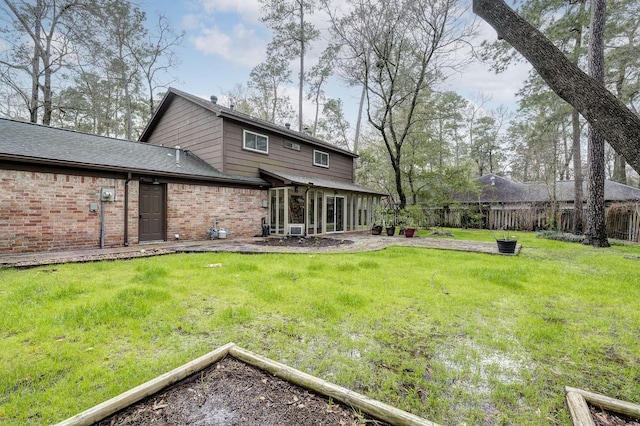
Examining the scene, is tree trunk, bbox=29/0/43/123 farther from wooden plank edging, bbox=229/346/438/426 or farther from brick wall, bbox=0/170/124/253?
wooden plank edging, bbox=229/346/438/426

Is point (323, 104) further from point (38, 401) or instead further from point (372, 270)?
point (38, 401)

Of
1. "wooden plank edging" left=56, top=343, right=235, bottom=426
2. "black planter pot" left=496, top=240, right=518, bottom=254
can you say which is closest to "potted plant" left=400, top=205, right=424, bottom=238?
"black planter pot" left=496, top=240, right=518, bottom=254

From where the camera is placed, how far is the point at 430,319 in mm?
3197

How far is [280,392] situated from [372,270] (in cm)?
388

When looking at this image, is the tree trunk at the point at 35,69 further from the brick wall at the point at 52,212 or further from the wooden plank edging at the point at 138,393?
the wooden plank edging at the point at 138,393

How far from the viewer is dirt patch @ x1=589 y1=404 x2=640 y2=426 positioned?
161 cm

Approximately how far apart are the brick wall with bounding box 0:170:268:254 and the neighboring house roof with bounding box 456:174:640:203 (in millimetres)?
16031

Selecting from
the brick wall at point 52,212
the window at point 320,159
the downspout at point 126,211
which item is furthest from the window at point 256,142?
the brick wall at point 52,212

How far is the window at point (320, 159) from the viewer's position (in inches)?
572

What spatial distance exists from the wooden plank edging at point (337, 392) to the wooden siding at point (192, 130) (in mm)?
9364

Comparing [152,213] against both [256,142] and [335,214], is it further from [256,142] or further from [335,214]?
[335,214]

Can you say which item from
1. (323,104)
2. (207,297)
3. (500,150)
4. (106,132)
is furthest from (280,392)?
(500,150)

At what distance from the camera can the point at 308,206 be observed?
39.6ft

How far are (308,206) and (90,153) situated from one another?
296 inches
